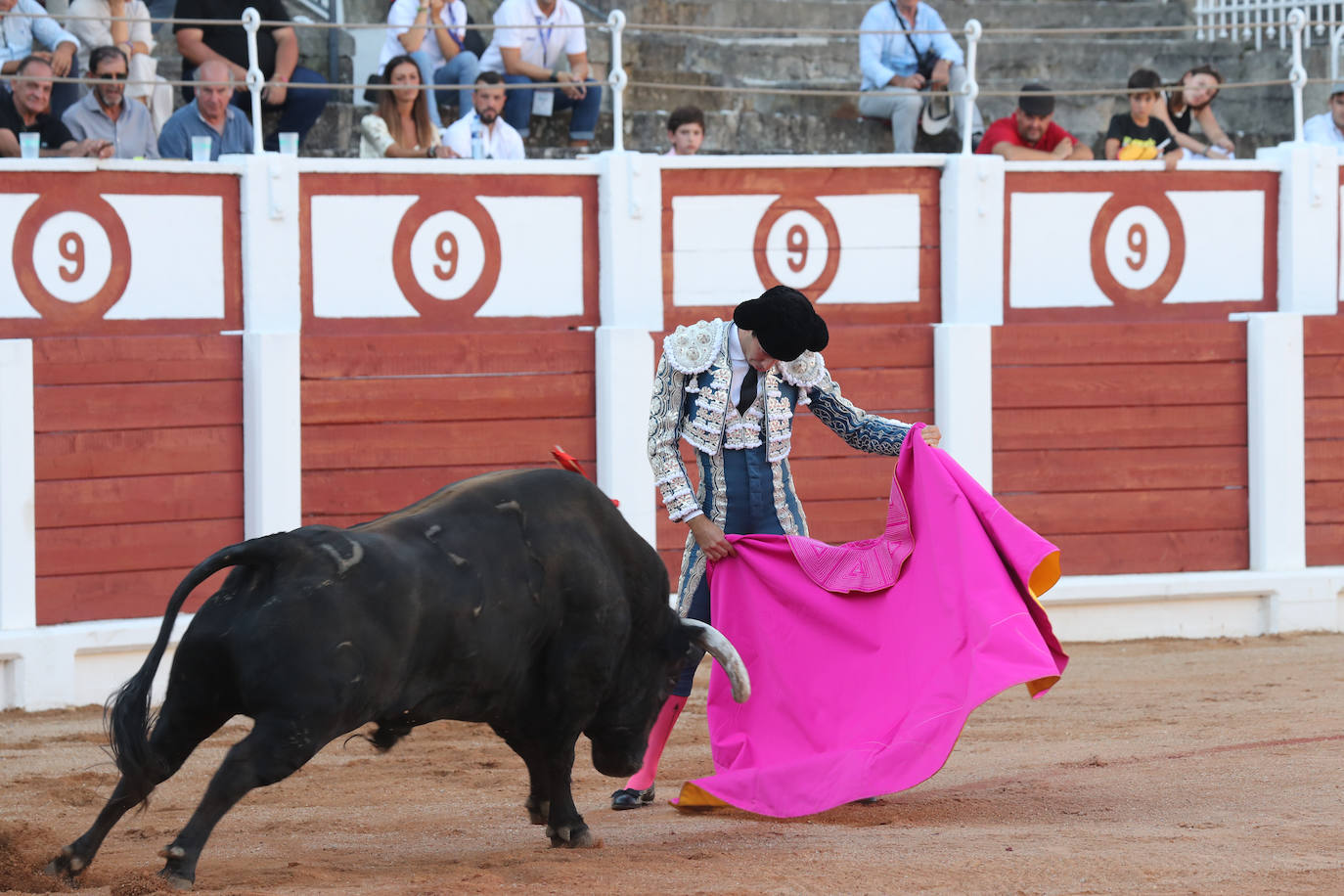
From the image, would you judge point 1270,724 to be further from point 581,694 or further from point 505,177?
point 505,177

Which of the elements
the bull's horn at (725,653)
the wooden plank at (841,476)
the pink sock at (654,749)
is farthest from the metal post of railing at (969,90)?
the bull's horn at (725,653)

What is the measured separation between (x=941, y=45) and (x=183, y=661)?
19.2 feet

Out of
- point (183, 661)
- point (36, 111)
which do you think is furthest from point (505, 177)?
point (183, 661)

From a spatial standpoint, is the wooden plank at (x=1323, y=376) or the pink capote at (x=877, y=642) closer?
the pink capote at (x=877, y=642)

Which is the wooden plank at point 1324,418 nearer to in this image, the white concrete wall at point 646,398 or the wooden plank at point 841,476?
the white concrete wall at point 646,398

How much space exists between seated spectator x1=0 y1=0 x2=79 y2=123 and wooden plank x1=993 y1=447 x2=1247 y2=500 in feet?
12.7

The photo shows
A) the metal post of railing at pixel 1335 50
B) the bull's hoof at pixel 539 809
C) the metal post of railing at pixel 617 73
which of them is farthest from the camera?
the metal post of railing at pixel 1335 50

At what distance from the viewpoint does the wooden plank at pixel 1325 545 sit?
23.9ft

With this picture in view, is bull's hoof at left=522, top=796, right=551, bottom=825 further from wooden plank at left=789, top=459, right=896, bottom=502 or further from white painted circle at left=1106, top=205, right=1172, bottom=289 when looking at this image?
white painted circle at left=1106, top=205, right=1172, bottom=289

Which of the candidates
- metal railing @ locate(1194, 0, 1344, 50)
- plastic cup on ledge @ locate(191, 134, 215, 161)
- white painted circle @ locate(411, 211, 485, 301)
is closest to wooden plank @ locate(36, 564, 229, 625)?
white painted circle @ locate(411, 211, 485, 301)

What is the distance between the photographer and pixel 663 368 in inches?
163

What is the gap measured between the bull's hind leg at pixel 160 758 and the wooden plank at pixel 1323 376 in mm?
5294

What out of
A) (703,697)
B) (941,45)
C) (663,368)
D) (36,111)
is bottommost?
(703,697)

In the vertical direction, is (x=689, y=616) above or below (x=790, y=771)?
above
